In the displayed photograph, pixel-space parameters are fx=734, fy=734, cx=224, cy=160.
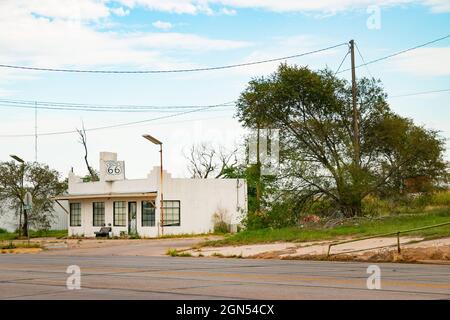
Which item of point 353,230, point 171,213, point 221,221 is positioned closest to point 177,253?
point 353,230

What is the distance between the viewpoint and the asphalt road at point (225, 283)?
506 inches

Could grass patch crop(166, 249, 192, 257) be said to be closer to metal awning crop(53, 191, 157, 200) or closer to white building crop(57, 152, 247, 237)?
metal awning crop(53, 191, 157, 200)

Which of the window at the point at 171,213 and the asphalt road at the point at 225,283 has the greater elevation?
the window at the point at 171,213

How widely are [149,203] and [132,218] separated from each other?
1.85 metres

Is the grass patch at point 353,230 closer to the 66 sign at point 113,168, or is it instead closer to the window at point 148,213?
the window at point 148,213

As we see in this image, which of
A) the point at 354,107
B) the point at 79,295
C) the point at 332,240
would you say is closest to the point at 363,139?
the point at 354,107

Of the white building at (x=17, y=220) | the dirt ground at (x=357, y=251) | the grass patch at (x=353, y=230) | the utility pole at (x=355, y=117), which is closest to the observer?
the dirt ground at (x=357, y=251)

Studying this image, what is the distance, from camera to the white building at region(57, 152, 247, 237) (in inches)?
1913

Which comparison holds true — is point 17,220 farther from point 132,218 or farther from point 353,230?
point 353,230

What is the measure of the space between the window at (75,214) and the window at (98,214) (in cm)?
205

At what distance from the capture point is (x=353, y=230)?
33.9 meters

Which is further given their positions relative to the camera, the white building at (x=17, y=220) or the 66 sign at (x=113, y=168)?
the white building at (x=17, y=220)

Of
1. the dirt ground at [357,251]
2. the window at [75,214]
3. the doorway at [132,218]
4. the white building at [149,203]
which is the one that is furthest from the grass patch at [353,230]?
the window at [75,214]
